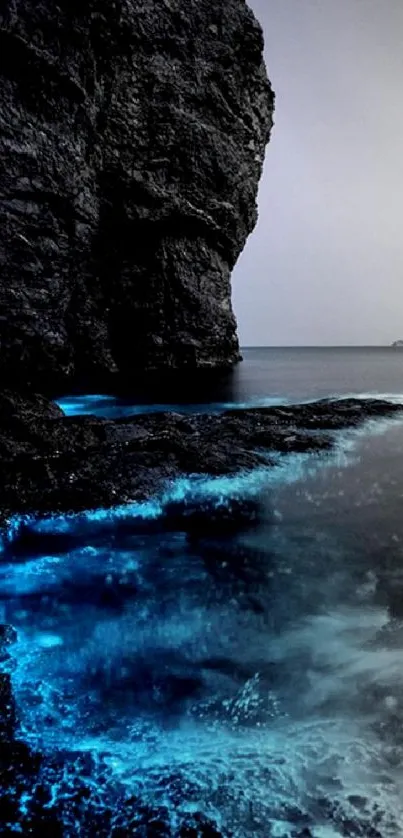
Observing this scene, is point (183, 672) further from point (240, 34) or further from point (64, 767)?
point (240, 34)

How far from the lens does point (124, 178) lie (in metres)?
26.1

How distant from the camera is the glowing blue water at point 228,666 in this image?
12.9ft

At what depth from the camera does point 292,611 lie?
6723 millimetres

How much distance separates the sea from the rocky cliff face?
1500cm

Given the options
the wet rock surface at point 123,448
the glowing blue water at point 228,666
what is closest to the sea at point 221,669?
the glowing blue water at point 228,666

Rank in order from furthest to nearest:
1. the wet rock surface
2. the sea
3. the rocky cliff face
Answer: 1. the rocky cliff face
2. the wet rock surface
3. the sea

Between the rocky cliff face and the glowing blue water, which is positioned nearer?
the glowing blue water

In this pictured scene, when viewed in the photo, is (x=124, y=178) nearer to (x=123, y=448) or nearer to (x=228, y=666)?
(x=123, y=448)

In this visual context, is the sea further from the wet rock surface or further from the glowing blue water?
the wet rock surface

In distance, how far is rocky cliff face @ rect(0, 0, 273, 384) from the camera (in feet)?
68.5

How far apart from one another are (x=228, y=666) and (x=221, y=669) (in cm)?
9

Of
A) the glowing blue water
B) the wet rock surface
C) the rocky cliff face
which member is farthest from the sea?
the rocky cliff face

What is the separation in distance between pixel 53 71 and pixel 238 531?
793 inches

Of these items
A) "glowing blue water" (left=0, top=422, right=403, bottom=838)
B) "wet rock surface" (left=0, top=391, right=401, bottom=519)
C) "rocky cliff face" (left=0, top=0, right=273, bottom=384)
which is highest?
"rocky cliff face" (left=0, top=0, right=273, bottom=384)
